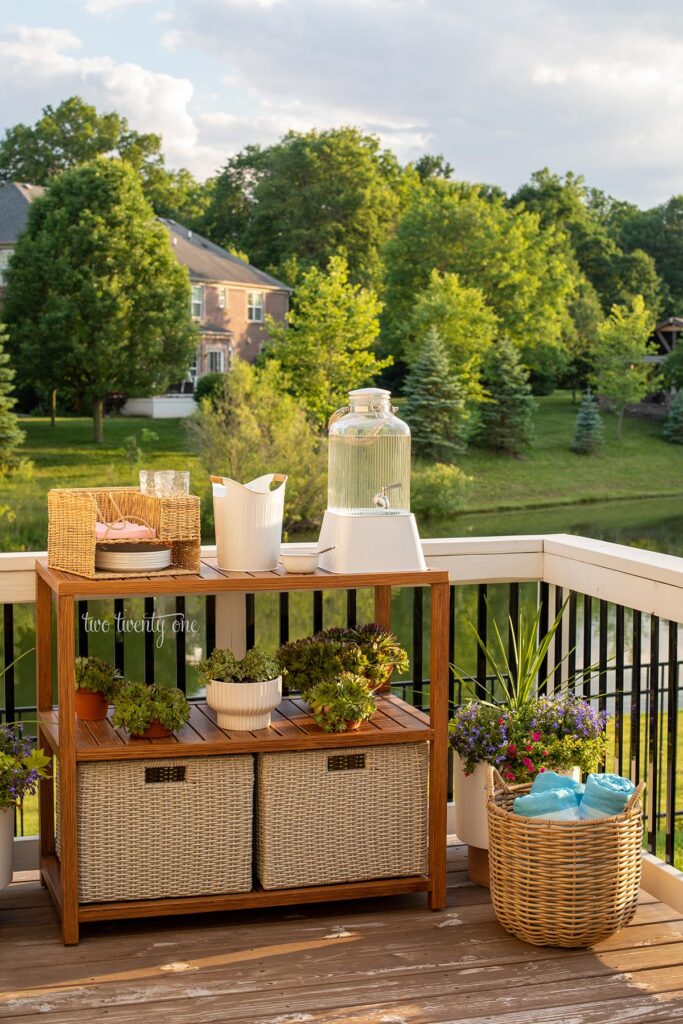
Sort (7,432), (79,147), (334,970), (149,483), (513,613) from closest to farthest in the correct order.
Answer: (334,970)
(149,483)
(513,613)
(7,432)
(79,147)

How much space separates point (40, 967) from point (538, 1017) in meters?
1.07

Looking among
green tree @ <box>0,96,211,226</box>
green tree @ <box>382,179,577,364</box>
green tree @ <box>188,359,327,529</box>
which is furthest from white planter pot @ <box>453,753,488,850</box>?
green tree @ <box>0,96,211,226</box>

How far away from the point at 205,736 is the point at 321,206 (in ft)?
123

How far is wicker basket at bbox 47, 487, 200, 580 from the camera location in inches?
105

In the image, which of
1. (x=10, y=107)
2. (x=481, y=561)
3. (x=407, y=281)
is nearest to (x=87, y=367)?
(x=407, y=281)

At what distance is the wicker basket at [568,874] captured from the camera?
2.62 metres

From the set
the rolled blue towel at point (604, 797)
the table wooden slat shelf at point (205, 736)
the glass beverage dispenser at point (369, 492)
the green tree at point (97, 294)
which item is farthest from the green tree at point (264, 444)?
Result: the rolled blue towel at point (604, 797)

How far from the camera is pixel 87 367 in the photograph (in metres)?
26.0

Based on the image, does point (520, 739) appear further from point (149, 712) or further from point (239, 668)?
point (149, 712)

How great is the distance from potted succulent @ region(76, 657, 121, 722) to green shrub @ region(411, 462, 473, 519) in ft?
68.0

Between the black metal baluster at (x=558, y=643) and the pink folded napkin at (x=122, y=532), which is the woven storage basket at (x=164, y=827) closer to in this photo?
the pink folded napkin at (x=122, y=532)

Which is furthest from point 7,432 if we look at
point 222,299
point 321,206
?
point 321,206

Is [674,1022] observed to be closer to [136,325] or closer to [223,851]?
[223,851]

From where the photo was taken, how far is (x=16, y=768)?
2.73m
